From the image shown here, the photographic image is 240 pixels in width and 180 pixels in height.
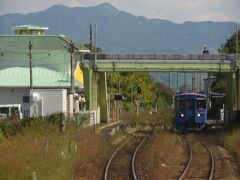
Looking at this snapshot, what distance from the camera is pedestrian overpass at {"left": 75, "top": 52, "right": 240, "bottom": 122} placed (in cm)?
4872

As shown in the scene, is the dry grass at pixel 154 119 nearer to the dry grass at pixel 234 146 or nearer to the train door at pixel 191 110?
the train door at pixel 191 110

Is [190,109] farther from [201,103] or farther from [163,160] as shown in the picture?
[163,160]

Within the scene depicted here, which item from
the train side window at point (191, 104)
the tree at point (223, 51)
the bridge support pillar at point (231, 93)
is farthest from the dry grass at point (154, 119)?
the tree at point (223, 51)

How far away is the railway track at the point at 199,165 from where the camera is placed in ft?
57.1

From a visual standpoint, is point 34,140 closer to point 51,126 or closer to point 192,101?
point 51,126

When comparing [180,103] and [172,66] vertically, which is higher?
[172,66]

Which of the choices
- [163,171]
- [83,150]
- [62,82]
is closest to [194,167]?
[163,171]

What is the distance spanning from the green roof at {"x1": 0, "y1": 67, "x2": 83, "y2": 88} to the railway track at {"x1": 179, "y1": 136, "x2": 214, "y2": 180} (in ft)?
108

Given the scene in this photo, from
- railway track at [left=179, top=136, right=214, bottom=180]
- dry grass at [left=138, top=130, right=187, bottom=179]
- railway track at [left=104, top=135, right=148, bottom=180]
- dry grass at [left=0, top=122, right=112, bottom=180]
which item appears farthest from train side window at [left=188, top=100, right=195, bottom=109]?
dry grass at [left=0, top=122, right=112, bottom=180]

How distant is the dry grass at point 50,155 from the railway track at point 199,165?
269 cm

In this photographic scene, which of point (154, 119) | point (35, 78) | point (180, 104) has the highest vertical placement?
point (35, 78)

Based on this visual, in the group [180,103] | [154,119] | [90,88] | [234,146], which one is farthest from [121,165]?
[154,119]

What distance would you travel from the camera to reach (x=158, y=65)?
160 feet

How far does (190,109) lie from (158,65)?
9242 mm
